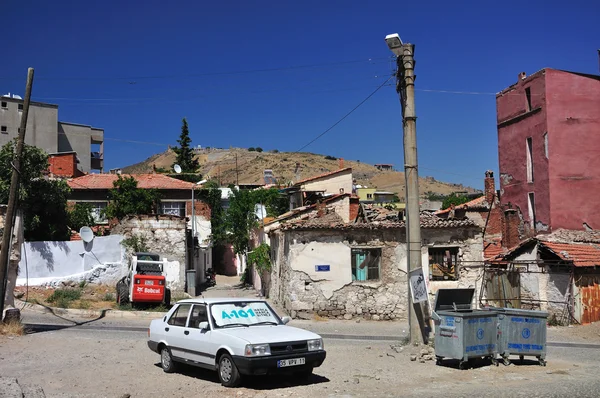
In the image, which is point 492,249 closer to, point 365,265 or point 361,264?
point 365,265

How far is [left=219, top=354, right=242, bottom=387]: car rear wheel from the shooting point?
10.0m

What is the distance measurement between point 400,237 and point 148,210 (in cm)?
2390

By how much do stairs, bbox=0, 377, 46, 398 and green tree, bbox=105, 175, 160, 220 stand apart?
102 feet

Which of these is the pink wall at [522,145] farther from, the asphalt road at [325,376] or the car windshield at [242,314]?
the car windshield at [242,314]

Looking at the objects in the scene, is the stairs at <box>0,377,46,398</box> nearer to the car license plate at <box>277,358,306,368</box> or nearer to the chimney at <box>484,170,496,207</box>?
the car license plate at <box>277,358,306,368</box>

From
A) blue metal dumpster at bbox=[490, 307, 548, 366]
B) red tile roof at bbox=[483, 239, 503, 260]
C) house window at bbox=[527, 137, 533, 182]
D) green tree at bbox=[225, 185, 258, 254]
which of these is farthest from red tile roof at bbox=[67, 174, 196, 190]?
blue metal dumpster at bbox=[490, 307, 548, 366]

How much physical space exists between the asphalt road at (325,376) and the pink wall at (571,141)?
21.2 metres

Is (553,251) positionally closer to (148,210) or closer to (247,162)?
(148,210)

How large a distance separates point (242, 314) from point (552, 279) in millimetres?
15636

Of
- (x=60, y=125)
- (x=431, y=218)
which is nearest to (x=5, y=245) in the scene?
(x=431, y=218)

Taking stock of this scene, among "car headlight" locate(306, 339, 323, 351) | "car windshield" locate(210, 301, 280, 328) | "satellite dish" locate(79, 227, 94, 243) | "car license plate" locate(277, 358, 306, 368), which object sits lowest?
"car license plate" locate(277, 358, 306, 368)

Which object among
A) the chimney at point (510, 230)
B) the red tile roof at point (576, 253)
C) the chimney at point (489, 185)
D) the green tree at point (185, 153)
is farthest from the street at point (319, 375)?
the green tree at point (185, 153)

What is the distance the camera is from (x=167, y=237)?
33.2 meters

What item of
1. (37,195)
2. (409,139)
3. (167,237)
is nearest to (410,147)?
(409,139)
